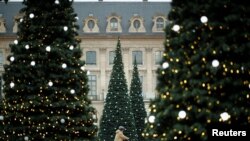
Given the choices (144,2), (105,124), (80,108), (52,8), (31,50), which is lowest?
(105,124)

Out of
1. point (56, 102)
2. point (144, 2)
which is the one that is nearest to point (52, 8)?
point (56, 102)

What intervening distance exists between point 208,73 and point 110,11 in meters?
45.4

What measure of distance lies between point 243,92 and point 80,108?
7.58m

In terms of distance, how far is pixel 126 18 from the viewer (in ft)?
175

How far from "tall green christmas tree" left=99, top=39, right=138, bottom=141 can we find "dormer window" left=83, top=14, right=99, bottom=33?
17.2 metres

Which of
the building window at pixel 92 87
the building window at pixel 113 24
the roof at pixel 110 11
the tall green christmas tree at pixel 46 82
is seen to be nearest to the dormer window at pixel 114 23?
the building window at pixel 113 24

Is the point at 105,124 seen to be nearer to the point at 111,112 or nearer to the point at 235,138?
the point at 111,112

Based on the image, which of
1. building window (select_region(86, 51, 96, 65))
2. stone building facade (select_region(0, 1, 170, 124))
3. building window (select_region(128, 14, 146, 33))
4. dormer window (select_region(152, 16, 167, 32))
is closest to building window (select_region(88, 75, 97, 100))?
stone building facade (select_region(0, 1, 170, 124))

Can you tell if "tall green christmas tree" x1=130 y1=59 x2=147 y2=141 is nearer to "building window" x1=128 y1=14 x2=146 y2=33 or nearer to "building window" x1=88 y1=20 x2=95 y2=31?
"building window" x1=128 y1=14 x2=146 y2=33

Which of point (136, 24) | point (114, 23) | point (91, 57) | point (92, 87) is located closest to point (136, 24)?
point (136, 24)

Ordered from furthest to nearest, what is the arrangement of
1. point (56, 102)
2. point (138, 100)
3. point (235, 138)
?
1. point (138, 100)
2. point (56, 102)
3. point (235, 138)

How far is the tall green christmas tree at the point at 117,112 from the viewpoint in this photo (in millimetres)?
33112

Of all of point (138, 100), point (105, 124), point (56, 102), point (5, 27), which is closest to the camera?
point (56, 102)

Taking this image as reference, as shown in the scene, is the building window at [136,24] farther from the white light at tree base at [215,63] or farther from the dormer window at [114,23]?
the white light at tree base at [215,63]
